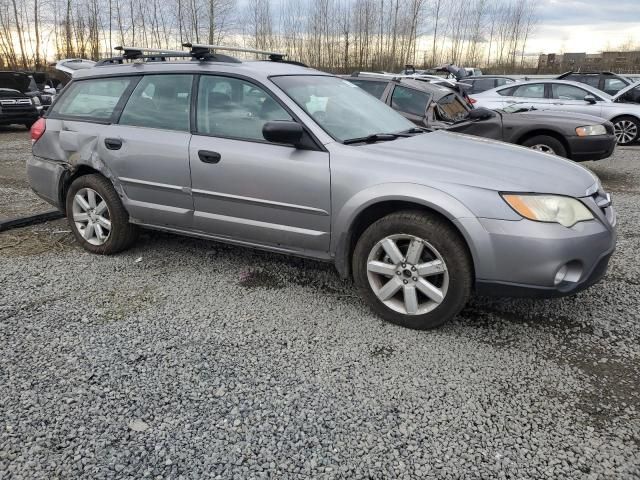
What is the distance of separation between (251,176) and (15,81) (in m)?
13.5

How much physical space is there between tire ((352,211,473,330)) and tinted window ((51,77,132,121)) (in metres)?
2.57

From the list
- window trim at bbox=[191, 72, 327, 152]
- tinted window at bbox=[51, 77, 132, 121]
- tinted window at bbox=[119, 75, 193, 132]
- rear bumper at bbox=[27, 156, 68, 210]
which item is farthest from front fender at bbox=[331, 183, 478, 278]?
rear bumper at bbox=[27, 156, 68, 210]

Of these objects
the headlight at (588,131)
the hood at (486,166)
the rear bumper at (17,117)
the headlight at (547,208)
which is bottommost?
the rear bumper at (17,117)

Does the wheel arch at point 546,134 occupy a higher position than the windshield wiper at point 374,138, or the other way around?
the windshield wiper at point 374,138

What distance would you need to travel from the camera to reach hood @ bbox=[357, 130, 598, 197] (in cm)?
307

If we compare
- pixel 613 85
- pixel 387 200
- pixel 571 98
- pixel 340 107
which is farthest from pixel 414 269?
pixel 613 85

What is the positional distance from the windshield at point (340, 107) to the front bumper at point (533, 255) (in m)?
1.20

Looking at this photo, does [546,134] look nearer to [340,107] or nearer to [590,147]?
[590,147]

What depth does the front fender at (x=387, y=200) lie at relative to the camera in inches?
119

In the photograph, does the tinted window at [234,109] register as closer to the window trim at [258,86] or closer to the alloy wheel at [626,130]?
the window trim at [258,86]

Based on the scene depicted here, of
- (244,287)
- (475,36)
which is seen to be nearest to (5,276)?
(244,287)

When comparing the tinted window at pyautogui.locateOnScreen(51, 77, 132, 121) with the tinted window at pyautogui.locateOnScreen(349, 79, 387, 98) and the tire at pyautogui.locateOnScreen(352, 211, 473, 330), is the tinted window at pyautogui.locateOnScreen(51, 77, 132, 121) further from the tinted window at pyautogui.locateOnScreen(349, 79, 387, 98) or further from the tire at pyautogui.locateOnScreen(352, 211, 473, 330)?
the tinted window at pyautogui.locateOnScreen(349, 79, 387, 98)

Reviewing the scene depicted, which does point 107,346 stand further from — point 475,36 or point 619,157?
→ point 475,36

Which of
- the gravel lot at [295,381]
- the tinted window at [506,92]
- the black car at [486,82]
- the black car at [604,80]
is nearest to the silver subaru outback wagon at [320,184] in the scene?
the gravel lot at [295,381]
